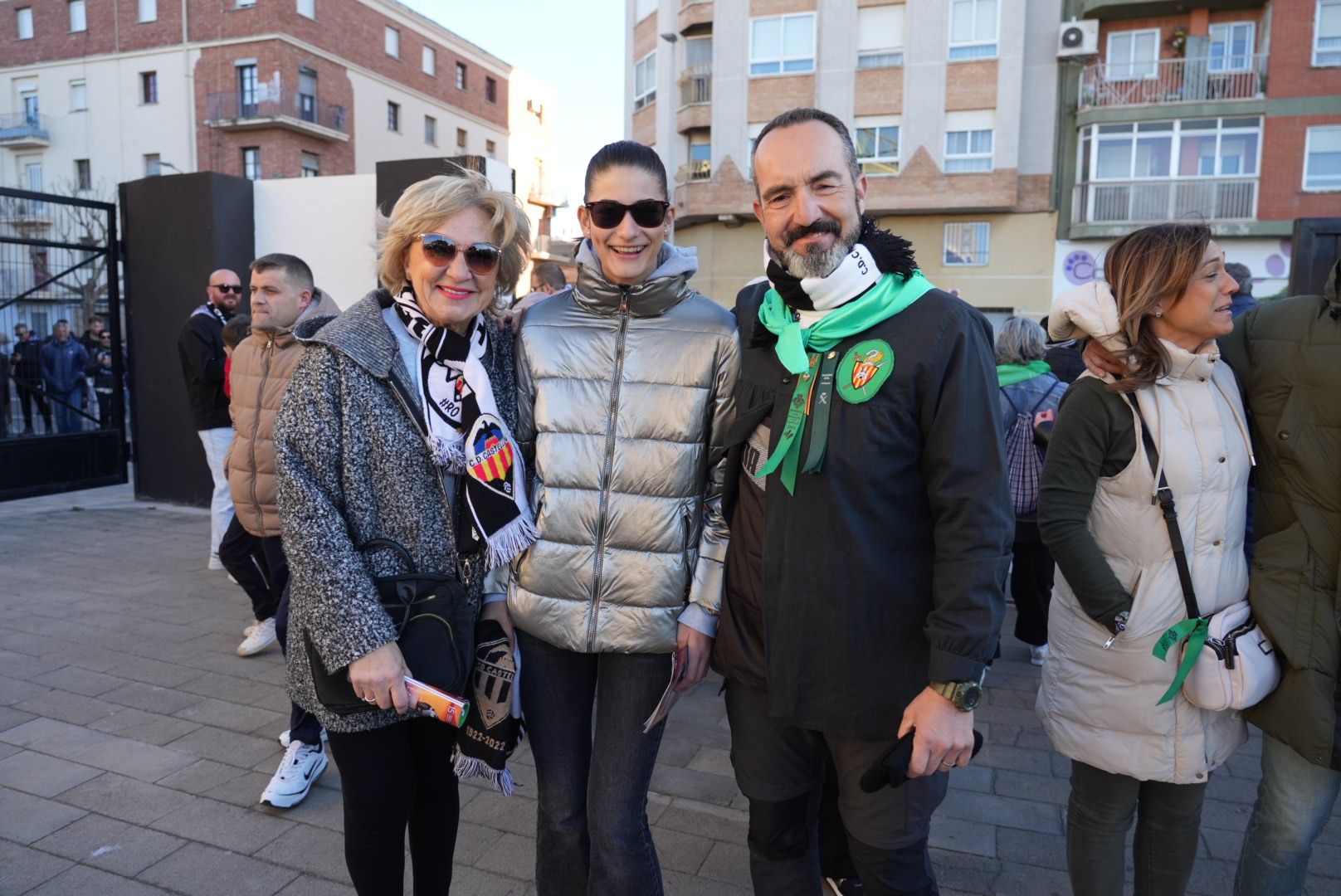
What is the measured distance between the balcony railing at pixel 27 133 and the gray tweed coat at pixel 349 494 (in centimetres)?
4726

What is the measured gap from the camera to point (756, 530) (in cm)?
219

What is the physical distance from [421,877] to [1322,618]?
2.47 meters

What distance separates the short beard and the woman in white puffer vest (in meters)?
0.78

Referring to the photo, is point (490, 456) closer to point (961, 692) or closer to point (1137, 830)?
point (961, 692)

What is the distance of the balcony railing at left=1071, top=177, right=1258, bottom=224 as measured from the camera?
77.1 ft

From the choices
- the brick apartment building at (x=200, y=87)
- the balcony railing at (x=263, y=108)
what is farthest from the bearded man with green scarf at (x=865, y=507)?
the balcony railing at (x=263, y=108)

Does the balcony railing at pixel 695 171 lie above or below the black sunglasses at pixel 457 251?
above

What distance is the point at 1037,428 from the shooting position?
4922 mm

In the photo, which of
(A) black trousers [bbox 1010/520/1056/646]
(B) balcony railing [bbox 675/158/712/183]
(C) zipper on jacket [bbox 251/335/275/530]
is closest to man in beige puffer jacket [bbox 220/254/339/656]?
(C) zipper on jacket [bbox 251/335/275/530]

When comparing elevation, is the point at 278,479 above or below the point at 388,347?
below

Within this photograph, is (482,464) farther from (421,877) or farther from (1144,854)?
(1144,854)

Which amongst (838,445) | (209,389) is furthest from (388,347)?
(209,389)

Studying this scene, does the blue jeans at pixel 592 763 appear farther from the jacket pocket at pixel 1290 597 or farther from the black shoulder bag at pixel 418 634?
the jacket pocket at pixel 1290 597

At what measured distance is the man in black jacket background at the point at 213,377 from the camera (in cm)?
608
